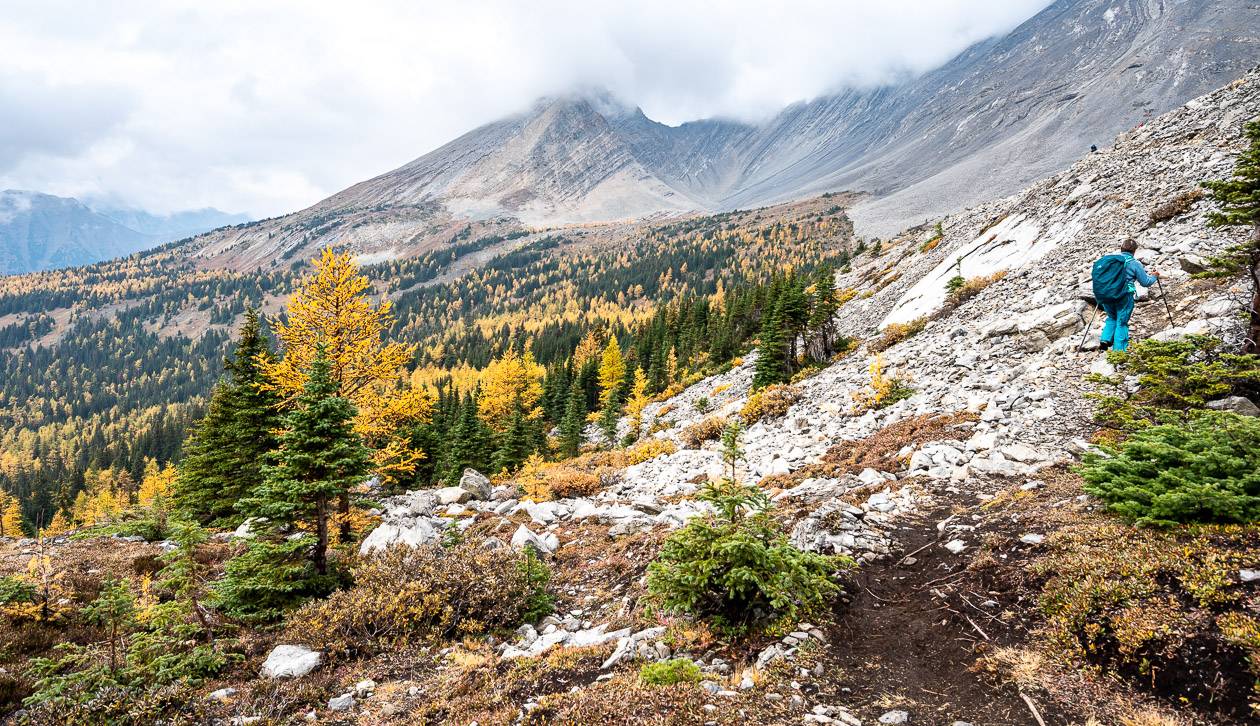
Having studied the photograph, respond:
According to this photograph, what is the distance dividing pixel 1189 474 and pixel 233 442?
89.5ft

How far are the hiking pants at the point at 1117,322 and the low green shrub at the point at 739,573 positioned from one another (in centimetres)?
956

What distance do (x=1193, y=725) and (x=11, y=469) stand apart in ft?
717

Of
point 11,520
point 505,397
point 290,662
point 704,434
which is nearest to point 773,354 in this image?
point 704,434

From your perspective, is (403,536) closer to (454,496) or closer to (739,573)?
(454,496)

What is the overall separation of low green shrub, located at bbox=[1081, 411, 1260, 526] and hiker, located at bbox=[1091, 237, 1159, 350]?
599cm

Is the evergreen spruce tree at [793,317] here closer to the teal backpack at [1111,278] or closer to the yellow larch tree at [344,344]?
the teal backpack at [1111,278]

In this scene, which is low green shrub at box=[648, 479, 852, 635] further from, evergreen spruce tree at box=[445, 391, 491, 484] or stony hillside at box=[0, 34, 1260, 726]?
evergreen spruce tree at box=[445, 391, 491, 484]

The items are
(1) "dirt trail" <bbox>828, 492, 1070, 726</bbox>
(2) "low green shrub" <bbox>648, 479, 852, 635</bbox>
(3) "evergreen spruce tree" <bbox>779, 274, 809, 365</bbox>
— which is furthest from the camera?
(3) "evergreen spruce tree" <bbox>779, 274, 809, 365</bbox>

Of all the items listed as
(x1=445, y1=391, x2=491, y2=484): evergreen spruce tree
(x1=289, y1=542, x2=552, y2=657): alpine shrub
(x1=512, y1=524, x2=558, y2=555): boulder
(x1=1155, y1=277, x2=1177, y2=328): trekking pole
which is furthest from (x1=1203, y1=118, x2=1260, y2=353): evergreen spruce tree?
(x1=445, y1=391, x2=491, y2=484): evergreen spruce tree

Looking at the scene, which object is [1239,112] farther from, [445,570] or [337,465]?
[337,465]

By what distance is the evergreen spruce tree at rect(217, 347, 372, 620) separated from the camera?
8.99m

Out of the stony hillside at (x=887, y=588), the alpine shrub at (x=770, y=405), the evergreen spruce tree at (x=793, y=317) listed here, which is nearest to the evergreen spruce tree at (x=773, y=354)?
the evergreen spruce tree at (x=793, y=317)

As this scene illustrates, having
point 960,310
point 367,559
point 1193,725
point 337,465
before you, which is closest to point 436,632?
point 367,559

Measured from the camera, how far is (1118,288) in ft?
35.7
